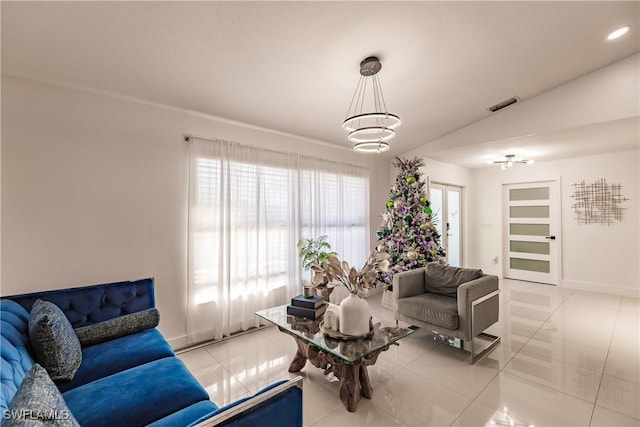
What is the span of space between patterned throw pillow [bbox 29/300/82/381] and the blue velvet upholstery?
416 millimetres

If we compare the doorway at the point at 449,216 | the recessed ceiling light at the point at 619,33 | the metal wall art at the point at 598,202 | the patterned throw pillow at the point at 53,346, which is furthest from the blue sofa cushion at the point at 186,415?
the metal wall art at the point at 598,202

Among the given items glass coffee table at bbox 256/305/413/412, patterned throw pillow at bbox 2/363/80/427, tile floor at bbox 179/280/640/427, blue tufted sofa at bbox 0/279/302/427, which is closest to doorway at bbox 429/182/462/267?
tile floor at bbox 179/280/640/427

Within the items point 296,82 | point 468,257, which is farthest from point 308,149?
point 468,257

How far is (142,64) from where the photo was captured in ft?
7.65

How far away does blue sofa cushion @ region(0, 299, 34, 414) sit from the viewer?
1127 mm

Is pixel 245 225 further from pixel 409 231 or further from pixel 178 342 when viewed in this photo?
pixel 409 231

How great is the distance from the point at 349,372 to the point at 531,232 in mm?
5787

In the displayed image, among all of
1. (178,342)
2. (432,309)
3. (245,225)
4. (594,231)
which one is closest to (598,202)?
(594,231)

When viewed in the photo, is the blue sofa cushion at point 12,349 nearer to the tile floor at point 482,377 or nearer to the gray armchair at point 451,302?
the tile floor at point 482,377

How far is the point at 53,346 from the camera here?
5.40 feet

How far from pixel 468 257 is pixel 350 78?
5.51 meters

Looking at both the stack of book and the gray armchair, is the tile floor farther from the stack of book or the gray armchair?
the stack of book

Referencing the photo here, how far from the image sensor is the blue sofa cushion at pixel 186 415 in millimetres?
1314

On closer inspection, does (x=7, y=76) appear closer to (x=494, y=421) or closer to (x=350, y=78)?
(x=350, y=78)
